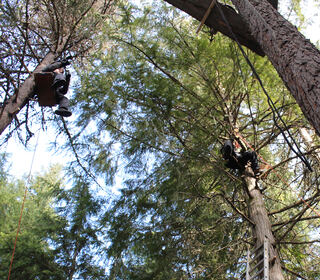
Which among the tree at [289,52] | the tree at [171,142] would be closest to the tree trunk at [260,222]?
the tree at [171,142]

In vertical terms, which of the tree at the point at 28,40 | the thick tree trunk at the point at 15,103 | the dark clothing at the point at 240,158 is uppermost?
the tree at the point at 28,40

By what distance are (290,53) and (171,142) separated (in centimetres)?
265

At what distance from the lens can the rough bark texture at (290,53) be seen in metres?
2.05

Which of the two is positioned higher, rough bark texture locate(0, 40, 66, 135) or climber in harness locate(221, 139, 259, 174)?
rough bark texture locate(0, 40, 66, 135)

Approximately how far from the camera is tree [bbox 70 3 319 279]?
4684mm

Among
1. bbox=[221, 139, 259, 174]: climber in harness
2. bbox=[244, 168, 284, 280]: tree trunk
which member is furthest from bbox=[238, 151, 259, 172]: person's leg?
bbox=[244, 168, 284, 280]: tree trunk

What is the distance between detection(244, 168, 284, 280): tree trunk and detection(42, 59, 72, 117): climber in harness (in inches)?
116

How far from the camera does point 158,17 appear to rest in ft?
17.1

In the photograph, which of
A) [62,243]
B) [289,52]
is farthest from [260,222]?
[62,243]

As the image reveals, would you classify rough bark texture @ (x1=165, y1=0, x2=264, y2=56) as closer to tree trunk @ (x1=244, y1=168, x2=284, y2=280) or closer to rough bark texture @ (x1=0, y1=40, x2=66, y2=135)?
tree trunk @ (x1=244, y1=168, x2=284, y2=280)

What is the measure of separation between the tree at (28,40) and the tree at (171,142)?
2.97ft

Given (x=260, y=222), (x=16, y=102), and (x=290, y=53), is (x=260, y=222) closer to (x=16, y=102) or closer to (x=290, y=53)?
(x=290, y=53)

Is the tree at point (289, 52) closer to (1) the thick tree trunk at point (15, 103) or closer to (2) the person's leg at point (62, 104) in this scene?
(2) the person's leg at point (62, 104)

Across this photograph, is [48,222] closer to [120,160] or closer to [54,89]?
[120,160]
